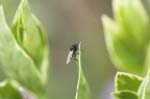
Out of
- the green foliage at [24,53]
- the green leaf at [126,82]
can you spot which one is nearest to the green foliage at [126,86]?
the green leaf at [126,82]

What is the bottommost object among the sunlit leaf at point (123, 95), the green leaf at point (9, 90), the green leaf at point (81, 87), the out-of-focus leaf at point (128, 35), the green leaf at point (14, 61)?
the sunlit leaf at point (123, 95)

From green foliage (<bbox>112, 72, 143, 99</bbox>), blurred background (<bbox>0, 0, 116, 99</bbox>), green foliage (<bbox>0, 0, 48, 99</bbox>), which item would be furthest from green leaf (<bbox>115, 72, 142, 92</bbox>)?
blurred background (<bbox>0, 0, 116, 99</bbox>)

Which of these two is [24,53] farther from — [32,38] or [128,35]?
[128,35]

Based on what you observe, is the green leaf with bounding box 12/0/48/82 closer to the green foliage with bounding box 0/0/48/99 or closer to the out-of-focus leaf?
the green foliage with bounding box 0/0/48/99

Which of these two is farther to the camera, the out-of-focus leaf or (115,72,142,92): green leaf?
Answer: the out-of-focus leaf

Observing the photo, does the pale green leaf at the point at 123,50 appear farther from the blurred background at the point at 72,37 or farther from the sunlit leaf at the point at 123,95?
the blurred background at the point at 72,37

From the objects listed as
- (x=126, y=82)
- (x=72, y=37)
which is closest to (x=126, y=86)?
(x=126, y=82)
